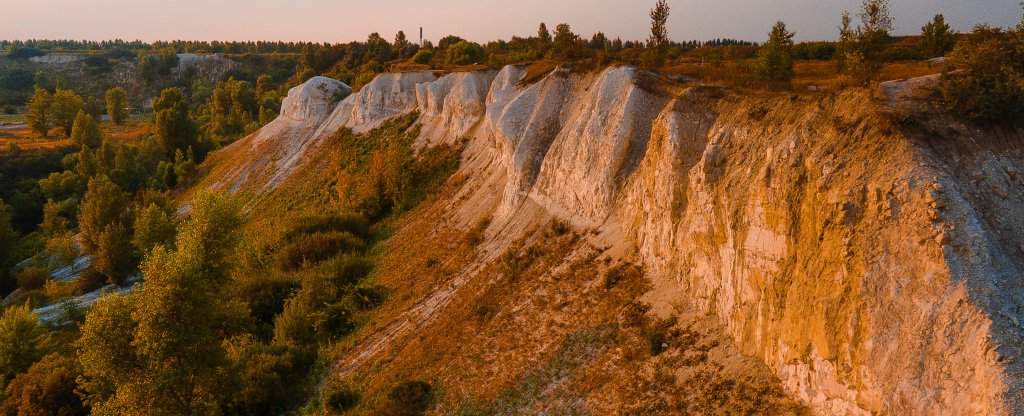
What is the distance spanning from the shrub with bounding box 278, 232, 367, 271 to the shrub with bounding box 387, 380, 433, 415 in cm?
1570

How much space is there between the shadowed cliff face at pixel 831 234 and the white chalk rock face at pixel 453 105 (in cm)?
1814

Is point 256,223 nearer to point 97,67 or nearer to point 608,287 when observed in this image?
A: point 608,287

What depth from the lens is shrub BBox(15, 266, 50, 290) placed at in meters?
Result: 42.6

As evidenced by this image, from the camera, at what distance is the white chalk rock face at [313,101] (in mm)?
60719

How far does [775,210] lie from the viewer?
13.3 meters

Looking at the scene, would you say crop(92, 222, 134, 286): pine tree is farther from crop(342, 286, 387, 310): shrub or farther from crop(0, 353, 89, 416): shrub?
crop(342, 286, 387, 310): shrub

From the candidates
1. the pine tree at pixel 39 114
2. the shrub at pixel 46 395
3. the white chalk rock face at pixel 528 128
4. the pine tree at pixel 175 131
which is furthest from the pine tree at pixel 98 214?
the pine tree at pixel 39 114

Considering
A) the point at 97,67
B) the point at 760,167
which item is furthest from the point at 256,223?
the point at 97,67

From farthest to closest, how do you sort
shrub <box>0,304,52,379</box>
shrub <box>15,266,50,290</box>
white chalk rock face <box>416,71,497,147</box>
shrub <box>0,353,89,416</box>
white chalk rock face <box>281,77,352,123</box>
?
white chalk rock face <box>281,77,352,123</box>, shrub <box>15,266,50,290</box>, white chalk rock face <box>416,71,497,147</box>, shrub <box>0,304,52,379</box>, shrub <box>0,353,89,416</box>

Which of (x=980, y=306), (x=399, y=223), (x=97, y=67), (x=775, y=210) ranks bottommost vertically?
(x=399, y=223)

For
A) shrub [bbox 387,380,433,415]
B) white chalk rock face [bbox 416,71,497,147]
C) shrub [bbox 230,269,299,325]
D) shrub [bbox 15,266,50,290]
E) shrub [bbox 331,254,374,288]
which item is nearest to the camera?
shrub [bbox 387,380,433,415]

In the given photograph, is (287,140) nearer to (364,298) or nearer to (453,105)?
(453,105)

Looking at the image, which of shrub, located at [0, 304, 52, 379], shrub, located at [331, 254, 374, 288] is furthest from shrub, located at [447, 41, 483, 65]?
shrub, located at [0, 304, 52, 379]

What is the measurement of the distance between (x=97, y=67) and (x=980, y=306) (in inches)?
6898
